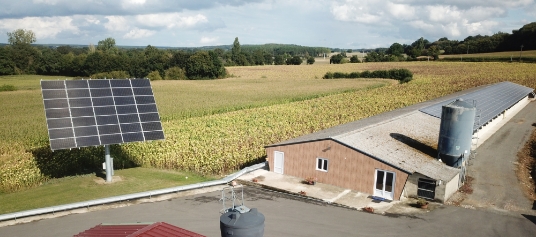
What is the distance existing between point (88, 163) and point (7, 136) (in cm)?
1215

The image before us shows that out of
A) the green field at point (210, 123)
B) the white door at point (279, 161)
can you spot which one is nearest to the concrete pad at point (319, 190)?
the white door at point (279, 161)

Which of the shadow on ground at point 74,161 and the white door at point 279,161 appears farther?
the white door at point 279,161

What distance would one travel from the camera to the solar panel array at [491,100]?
36297 millimetres

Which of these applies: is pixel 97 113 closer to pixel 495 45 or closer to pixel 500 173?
pixel 500 173

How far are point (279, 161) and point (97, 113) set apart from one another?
11.6 meters

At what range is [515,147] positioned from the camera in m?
33.4

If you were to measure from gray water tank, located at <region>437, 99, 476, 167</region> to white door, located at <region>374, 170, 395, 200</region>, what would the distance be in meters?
4.56

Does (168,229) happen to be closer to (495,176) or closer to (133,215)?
(133,215)

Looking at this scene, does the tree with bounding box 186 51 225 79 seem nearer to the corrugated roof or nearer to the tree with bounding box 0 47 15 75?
the tree with bounding box 0 47 15 75

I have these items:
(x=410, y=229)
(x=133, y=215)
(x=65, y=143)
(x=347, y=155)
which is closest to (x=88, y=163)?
(x=65, y=143)

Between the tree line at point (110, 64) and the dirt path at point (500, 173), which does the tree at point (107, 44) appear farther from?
the dirt path at point (500, 173)

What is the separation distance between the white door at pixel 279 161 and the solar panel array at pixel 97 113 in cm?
764

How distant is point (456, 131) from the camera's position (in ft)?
76.9

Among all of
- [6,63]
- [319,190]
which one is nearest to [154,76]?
[6,63]
